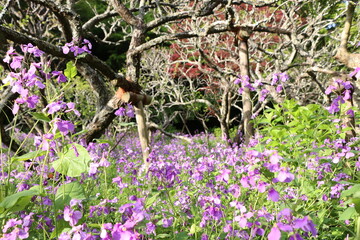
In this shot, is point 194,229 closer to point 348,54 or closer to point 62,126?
point 62,126

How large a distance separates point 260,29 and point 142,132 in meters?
2.32

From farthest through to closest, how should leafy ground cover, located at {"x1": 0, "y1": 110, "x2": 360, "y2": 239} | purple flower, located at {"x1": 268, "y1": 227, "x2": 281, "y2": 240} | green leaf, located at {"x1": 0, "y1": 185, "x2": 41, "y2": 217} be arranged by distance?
green leaf, located at {"x1": 0, "y1": 185, "x2": 41, "y2": 217} < leafy ground cover, located at {"x1": 0, "y1": 110, "x2": 360, "y2": 239} < purple flower, located at {"x1": 268, "y1": 227, "x2": 281, "y2": 240}

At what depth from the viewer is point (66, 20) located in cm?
382

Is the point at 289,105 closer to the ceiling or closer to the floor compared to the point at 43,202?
closer to the floor

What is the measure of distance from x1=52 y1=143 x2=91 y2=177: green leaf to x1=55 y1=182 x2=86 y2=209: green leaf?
0.07 metres

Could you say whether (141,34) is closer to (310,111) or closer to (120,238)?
(310,111)

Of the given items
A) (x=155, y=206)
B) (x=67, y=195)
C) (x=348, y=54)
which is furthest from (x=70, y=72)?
(x=348, y=54)

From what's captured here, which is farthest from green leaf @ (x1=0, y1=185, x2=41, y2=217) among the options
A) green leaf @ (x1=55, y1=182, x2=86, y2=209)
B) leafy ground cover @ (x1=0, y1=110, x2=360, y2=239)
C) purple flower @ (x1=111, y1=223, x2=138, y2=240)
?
purple flower @ (x1=111, y1=223, x2=138, y2=240)

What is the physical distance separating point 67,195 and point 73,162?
5.4 inches

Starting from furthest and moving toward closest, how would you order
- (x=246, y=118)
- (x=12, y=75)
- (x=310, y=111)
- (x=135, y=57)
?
(x=246, y=118) → (x=135, y=57) → (x=310, y=111) → (x=12, y=75)

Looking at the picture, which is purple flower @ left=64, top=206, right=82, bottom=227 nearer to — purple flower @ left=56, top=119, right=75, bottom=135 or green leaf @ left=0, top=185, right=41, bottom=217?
green leaf @ left=0, top=185, right=41, bottom=217

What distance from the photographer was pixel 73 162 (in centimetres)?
141

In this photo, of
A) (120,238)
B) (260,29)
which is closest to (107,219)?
(120,238)

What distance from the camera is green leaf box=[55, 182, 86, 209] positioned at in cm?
134
